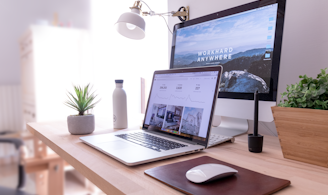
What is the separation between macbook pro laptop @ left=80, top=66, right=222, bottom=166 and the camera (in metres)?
0.60

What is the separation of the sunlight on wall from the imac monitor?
0.88 metres

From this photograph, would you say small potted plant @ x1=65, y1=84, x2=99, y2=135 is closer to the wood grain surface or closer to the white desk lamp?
the white desk lamp

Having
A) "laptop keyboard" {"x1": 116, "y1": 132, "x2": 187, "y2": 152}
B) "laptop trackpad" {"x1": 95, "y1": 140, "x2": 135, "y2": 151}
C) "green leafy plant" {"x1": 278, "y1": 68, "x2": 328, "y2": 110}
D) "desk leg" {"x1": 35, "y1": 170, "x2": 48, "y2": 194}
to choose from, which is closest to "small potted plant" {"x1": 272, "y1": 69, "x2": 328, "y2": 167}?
"green leafy plant" {"x1": 278, "y1": 68, "x2": 328, "y2": 110}

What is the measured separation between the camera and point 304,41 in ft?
2.75

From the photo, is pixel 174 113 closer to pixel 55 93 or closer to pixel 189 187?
pixel 189 187

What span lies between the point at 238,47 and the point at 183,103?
0.30 meters

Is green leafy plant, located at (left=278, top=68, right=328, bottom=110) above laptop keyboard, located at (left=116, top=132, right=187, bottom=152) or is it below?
above

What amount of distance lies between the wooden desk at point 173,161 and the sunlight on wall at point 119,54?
3.93 ft

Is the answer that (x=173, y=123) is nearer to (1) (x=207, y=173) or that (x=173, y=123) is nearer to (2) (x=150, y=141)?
(2) (x=150, y=141)

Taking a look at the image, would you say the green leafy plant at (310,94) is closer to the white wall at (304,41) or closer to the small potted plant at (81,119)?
the white wall at (304,41)

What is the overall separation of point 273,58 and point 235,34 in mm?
183

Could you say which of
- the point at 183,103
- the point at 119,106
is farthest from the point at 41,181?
the point at 183,103

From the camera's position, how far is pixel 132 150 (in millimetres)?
606

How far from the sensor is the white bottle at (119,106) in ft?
3.20
